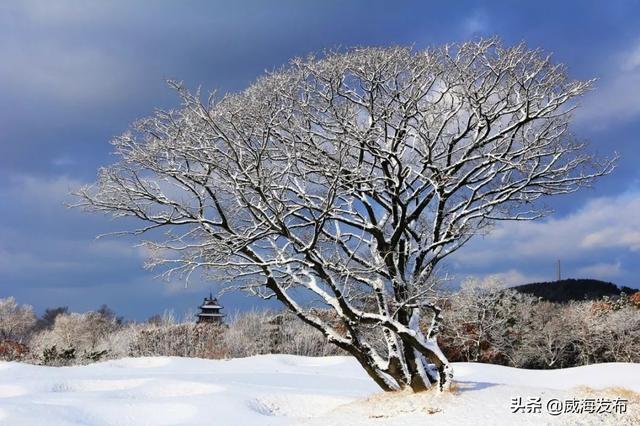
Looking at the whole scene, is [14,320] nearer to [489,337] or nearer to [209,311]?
[209,311]

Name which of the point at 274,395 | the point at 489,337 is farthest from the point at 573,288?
the point at 274,395

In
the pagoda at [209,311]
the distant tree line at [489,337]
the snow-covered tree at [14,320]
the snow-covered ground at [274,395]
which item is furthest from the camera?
the snow-covered tree at [14,320]

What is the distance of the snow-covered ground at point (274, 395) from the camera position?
8812 millimetres

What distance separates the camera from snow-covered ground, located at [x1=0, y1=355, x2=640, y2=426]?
8812 millimetres

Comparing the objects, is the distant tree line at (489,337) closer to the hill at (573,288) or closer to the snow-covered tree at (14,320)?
the hill at (573,288)

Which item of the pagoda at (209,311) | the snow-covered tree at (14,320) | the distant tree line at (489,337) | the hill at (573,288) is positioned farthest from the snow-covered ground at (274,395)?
the snow-covered tree at (14,320)

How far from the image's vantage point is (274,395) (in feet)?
42.9

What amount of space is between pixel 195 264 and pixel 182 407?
9.16ft

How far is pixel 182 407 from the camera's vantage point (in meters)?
11.0

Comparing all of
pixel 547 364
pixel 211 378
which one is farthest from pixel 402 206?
pixel 547 364

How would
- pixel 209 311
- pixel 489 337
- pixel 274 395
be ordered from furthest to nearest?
1. pixel 209 311
2. pixel 489 337
3. pixel 274 395

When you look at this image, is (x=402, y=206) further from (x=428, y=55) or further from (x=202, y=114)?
(x=202, y=114)

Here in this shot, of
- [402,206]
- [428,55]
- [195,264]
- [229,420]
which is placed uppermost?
[428,55]

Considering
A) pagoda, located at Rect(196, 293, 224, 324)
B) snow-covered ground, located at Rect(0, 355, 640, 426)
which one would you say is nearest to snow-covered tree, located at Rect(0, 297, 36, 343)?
pagoda, located at Rect(196, 293, 224, 324)
